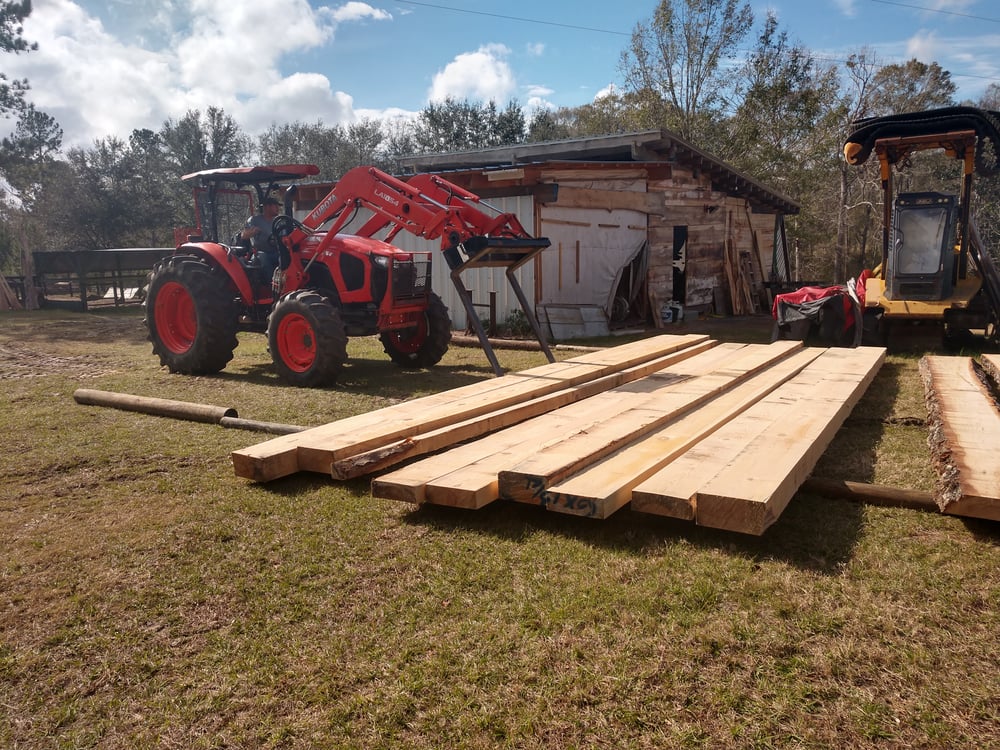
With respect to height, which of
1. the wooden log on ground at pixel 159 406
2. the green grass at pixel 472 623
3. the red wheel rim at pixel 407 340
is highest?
the red wheel rim at pixel 407 340

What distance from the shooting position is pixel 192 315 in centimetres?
970

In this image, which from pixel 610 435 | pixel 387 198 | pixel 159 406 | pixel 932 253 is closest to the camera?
pixel 610 435

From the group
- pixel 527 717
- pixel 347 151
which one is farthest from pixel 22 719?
pixel 347 151

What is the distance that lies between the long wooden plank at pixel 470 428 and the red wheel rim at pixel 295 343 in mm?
3431

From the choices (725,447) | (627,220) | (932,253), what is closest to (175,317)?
(725,447)

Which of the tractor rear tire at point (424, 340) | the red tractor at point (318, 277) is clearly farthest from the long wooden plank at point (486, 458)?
the tractor rear tire at point (424, 340)

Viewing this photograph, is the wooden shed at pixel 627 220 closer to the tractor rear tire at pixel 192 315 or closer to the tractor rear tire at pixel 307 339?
the tractor rear tire at pixel 192 315

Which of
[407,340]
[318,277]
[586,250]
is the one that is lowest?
[407,340]

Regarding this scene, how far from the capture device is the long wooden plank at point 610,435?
3.80 m

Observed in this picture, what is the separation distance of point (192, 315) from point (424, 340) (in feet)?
10.2

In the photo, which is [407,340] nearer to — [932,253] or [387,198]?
[387,198]

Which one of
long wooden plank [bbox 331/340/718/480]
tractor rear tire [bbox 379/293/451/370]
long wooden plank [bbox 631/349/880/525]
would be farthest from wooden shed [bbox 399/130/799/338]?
long wooden plank [bbox 631/349/880/525]

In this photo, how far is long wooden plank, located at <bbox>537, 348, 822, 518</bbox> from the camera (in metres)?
3.59

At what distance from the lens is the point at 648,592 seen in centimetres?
309
